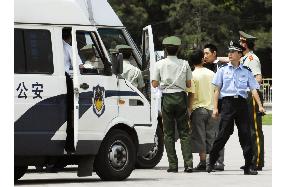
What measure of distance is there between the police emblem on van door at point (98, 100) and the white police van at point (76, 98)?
0.5 inches

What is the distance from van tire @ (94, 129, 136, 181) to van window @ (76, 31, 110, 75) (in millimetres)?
817

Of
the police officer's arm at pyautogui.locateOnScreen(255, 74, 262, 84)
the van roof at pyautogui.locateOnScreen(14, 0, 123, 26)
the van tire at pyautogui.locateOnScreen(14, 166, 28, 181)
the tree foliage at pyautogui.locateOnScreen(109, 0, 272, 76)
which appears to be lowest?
the van tire at pyautogui.locateOnScreen(14, 166, 28, 181)

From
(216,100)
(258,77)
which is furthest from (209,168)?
(258,77)

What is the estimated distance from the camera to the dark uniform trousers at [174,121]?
53.8ft

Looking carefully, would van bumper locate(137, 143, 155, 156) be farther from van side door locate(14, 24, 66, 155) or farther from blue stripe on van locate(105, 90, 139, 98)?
van side door locate(14, 24, 66, 155)

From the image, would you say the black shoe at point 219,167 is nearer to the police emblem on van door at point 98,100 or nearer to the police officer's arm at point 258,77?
the police officer's arm at point 258,77

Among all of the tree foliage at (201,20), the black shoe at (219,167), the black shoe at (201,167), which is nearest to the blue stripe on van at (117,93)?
the black shoe at (201,167)

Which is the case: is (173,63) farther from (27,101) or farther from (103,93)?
(27,101)

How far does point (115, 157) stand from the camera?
577 inches

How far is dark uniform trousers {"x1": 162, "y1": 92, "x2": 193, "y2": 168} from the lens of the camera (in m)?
16.4

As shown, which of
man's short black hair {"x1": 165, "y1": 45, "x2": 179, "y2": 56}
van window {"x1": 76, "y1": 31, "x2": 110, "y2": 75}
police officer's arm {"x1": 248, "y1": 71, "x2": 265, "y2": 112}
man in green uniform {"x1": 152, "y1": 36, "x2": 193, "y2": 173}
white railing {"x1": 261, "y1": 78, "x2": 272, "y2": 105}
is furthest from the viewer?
white railing {"x1": 261, "y1": 78, "x2": 272, "y2": 105}

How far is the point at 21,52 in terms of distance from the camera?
45.3ft

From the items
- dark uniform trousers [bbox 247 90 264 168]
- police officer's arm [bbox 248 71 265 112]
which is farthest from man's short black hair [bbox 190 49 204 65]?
police officer's arm [bbox 248 71 265 112]
